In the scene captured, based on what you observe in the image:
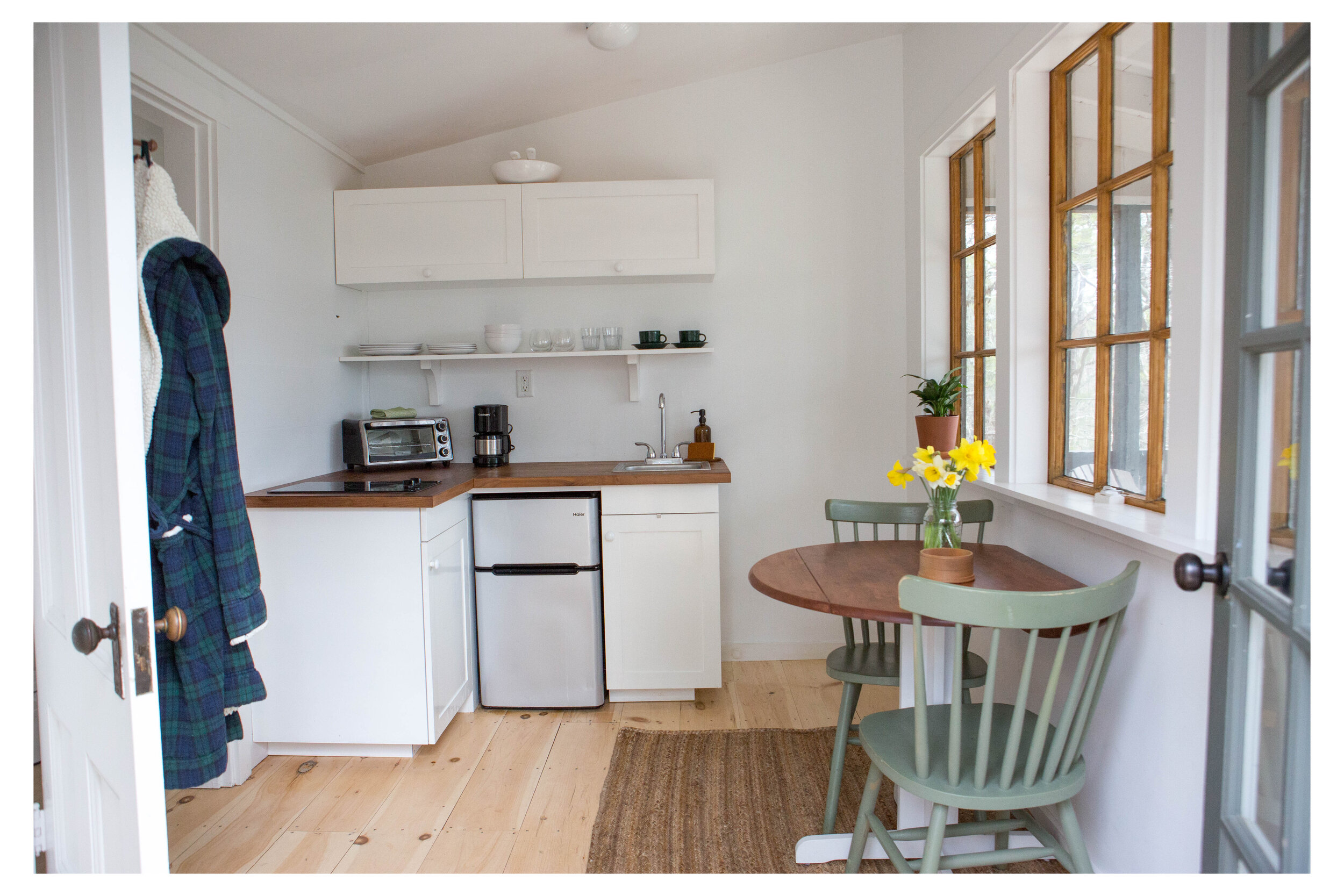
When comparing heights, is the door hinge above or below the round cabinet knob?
below

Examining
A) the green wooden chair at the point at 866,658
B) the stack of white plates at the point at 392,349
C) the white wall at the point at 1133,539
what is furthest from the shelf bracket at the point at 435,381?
the white wall at the point at 1133,539

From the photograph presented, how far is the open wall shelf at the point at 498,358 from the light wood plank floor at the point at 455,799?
1419mm

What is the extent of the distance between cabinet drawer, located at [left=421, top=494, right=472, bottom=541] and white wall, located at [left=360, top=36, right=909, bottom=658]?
0.70 meters

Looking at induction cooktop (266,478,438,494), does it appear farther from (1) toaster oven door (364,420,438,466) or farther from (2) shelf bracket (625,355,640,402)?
(2) shelf bracket (625,355,640,402)

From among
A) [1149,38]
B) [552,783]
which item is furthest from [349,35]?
[552,783]

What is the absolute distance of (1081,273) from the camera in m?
2.13

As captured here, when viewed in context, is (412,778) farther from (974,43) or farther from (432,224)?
(974,43)

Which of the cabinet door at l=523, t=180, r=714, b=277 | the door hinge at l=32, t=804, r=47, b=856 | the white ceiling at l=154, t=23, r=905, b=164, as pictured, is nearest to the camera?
the door hinge at l=32, t=804, r=47, b=856

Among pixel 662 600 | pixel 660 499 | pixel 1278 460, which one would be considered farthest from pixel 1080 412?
pixel 662 600

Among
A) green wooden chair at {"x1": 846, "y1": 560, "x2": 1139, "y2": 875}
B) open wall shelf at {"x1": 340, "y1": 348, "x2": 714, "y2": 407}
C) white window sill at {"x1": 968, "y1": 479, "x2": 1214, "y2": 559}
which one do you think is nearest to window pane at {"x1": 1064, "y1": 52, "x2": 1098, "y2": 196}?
white window sill at {"x1": 968, "y1": 479, "x2": 1214, "y2": 559}

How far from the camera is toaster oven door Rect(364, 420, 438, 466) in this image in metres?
3.22

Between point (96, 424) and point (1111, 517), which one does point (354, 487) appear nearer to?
point (96, 424)

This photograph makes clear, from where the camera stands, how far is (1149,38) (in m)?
1.81

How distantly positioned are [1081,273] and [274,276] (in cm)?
263
